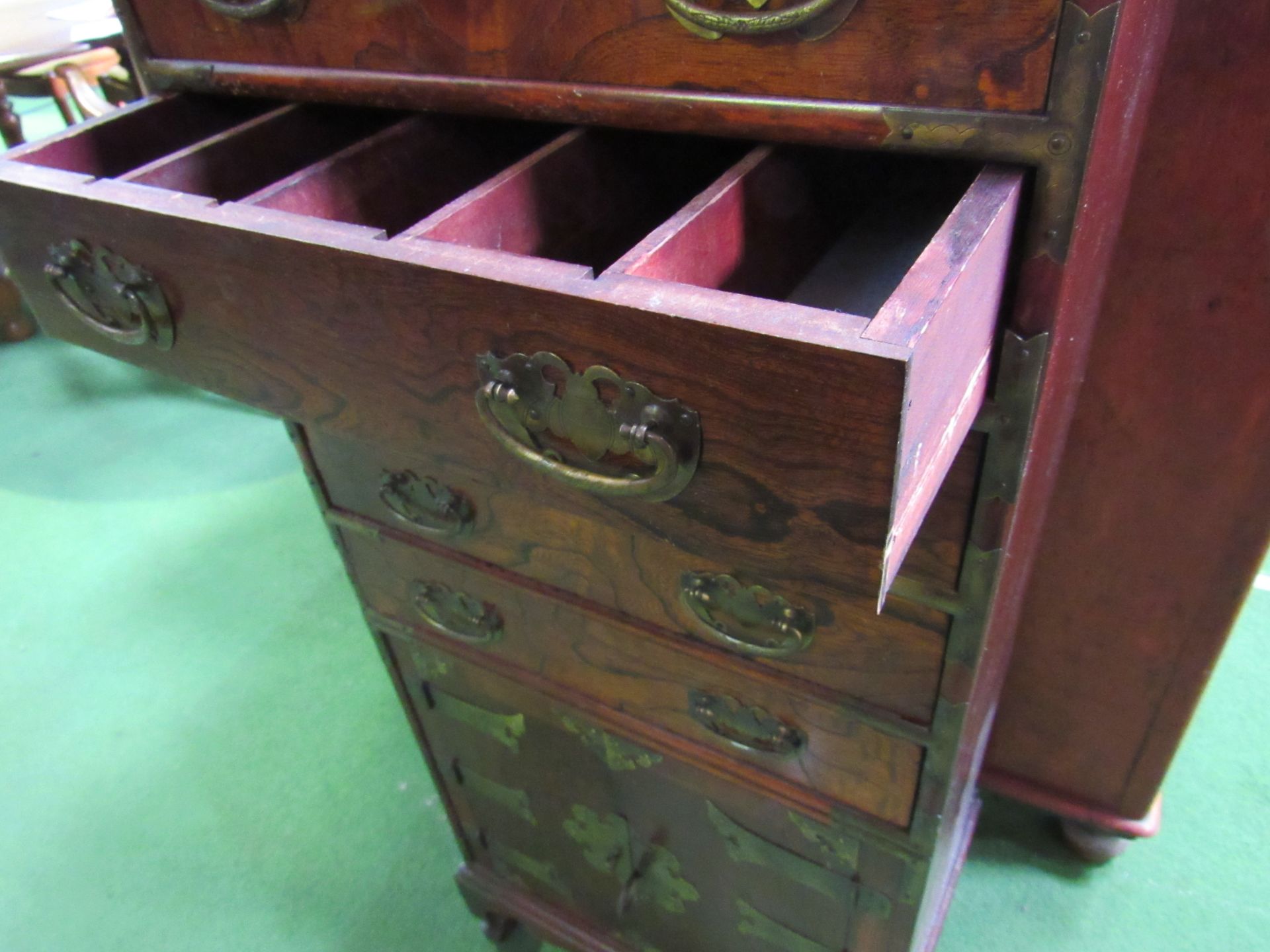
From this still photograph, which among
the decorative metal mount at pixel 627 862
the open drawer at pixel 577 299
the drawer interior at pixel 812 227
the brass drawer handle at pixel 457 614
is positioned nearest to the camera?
the open drawer at pixel 577 299

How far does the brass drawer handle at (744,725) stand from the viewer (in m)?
0.67

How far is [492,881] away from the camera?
1112 millimetres

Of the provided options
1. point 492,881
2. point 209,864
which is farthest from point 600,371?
point 209,864

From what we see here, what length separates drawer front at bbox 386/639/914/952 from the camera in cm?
76

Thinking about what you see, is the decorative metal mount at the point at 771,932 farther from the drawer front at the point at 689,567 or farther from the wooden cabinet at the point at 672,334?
the drawer front at the point at 689,567

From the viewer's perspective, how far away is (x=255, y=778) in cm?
135

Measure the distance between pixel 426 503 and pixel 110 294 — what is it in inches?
10.0

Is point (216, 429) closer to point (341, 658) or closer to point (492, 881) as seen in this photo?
point (341, 658)

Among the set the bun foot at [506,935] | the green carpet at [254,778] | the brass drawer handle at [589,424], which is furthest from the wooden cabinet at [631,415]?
the green carpet at [254,778]

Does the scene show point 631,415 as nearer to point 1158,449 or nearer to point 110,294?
point 110,294

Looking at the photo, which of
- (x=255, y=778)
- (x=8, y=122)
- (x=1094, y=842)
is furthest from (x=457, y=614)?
(x=8, y=122)

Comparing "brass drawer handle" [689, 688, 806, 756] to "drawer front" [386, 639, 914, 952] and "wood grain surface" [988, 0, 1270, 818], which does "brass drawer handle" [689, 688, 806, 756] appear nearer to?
"drawer front" [386, 639, 914, 952]

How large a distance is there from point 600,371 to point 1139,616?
28.5 inches

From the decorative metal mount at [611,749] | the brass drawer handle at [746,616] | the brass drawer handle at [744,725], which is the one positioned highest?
the brass drawer handle at [746,616]
